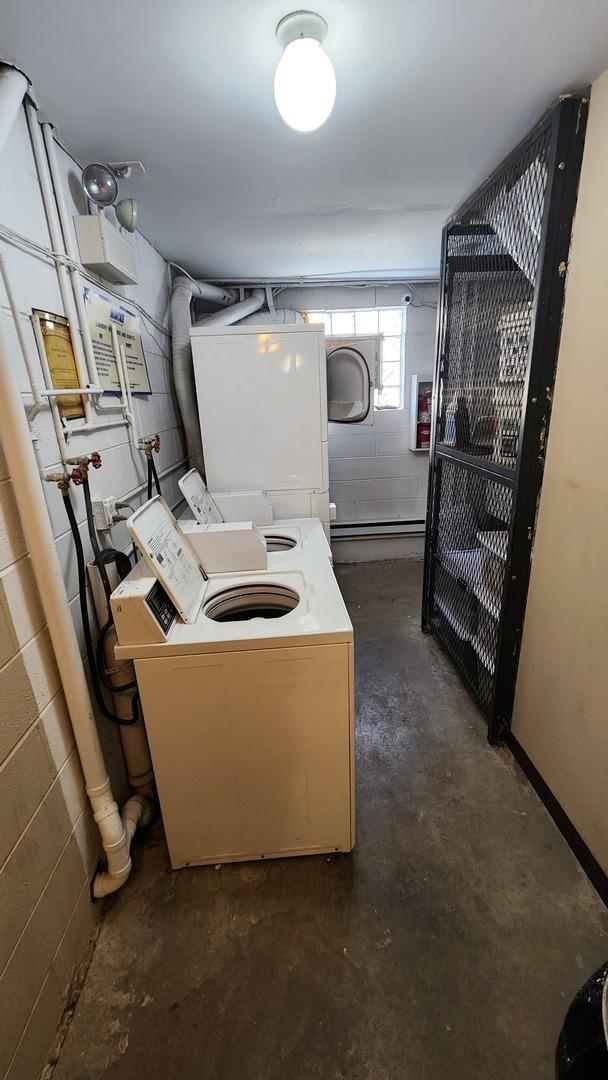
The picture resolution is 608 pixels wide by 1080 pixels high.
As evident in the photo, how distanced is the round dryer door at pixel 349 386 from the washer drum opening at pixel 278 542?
42.5 inches

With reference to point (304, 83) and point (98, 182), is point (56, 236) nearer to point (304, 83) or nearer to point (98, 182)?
point (98, 182)

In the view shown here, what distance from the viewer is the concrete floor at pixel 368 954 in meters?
1.05

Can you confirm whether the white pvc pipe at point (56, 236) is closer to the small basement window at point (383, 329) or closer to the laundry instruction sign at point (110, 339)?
the laundry instruction sign at point (110, 339)

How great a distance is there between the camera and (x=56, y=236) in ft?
4.58

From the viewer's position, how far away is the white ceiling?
1008 mm

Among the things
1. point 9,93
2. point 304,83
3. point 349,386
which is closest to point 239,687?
point 304,83

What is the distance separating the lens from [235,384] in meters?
2.32

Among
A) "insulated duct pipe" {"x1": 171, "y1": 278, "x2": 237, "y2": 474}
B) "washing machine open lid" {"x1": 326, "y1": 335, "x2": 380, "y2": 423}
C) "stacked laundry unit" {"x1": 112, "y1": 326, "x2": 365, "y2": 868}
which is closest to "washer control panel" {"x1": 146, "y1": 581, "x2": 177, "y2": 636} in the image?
"stacked laundry unit" {"x1": 112, "y1": 326, "x2": 365, "y2": 868}

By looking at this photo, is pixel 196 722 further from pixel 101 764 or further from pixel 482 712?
pixel 482 712

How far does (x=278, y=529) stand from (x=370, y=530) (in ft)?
6.22

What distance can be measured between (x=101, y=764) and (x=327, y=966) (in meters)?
0.86

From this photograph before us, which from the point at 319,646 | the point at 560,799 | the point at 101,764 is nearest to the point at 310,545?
the point at 319,646

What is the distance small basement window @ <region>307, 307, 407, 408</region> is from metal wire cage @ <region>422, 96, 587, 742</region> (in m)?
1.44

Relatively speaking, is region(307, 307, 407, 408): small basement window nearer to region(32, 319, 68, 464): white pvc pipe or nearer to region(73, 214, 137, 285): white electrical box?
region(73, 214, 137, 285): white electrical box
